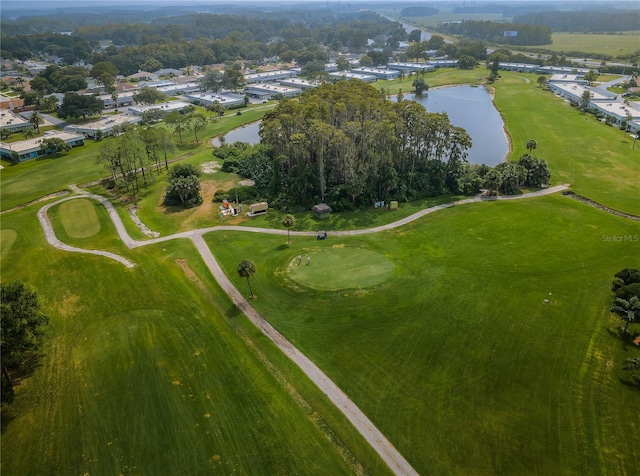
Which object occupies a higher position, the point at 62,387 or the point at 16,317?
the point at 16,317

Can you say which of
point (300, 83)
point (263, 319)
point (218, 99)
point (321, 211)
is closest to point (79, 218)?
point (321, 211)

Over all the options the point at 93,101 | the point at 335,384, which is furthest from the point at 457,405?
the point at 93,101

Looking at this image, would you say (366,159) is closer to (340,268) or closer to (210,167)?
(340,268)

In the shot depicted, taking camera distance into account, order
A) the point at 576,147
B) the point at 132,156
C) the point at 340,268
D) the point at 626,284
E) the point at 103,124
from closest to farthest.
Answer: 1. the point at 626,284
2. the point at 340,268
3. the point at 132,156
4. the point at 576,147
5. the point at 103,124

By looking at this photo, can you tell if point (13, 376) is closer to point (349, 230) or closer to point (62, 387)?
point (62, 387)

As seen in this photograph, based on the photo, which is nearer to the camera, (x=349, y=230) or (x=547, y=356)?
(x=547, y=356)

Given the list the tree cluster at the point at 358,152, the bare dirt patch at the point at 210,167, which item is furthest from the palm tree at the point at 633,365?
the bare dirt patch at the point at 210,167

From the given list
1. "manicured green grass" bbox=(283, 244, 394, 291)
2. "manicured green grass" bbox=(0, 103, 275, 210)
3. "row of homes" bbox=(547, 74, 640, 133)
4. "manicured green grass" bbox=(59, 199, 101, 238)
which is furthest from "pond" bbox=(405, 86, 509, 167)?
"manicured green grass" bbox=(59, 199, 101, 238)
